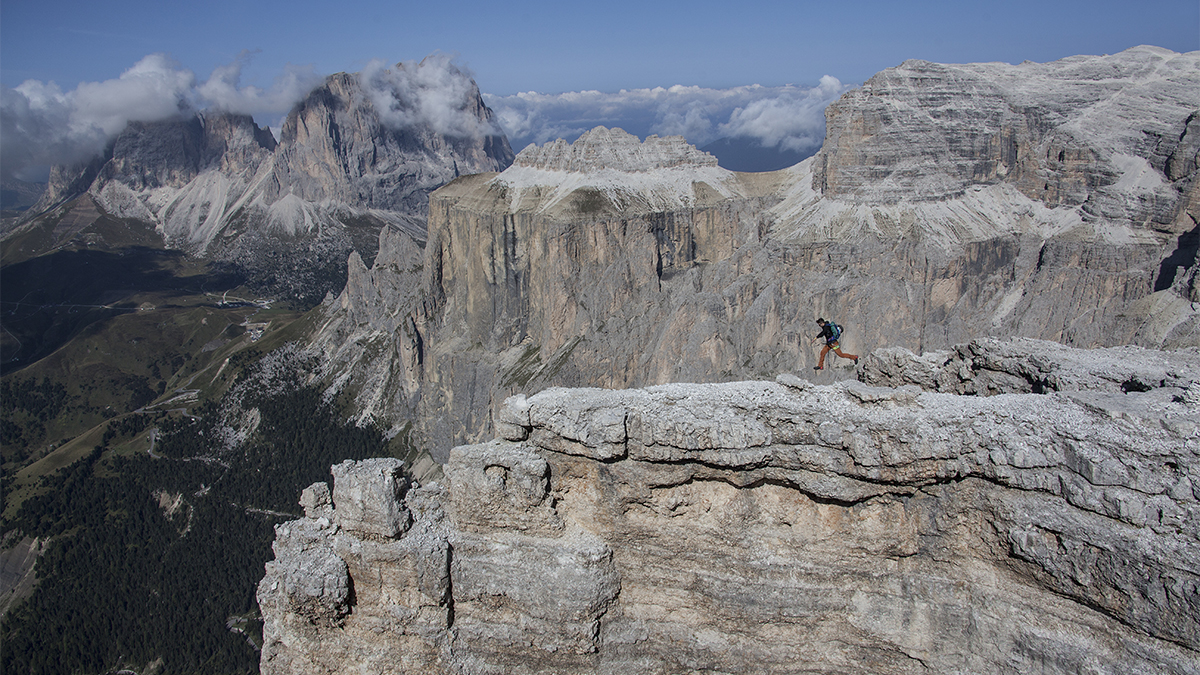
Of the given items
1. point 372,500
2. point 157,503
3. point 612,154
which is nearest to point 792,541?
point 372,500

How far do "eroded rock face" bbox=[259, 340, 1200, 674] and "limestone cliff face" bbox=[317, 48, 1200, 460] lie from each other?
48.6 m

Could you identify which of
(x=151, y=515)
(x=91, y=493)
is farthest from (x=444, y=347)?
(x=91, y=493)

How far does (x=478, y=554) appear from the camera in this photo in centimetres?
1950

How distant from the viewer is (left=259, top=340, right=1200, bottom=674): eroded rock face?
1545 centimetres

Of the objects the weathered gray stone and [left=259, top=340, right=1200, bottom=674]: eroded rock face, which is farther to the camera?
the weathered gray stone

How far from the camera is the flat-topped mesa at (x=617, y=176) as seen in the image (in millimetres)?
115688

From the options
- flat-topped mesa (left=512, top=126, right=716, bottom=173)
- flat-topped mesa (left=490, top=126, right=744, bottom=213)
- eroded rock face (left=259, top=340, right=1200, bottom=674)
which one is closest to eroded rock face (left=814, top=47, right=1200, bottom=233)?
flat-topped mesa (left=490, top=126, right=744, bottom=213)

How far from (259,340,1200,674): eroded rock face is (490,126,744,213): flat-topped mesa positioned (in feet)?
314

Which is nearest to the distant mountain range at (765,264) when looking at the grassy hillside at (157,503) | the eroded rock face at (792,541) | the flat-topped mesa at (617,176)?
the flat-topped mesa at (617,176)

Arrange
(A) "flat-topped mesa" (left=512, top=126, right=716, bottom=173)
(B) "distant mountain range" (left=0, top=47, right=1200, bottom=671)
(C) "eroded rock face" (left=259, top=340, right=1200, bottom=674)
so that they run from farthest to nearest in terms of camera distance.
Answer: (A) "flat-topped mesa" (left=512, top=126, right=716, bottom=173), (B) "distant mountain range" (left=0, top=47, right=1200, bottom=671), (C) "eroded rock face" (left=259, top=340, right=1200, bottom=674)

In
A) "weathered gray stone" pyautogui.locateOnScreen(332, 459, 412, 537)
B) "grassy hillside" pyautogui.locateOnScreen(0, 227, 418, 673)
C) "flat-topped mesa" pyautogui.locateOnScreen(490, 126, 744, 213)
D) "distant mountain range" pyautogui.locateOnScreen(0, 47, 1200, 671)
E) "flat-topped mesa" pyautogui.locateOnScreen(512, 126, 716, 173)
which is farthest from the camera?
"flat-topped mesa" pyautogui.locateOnScreen(512, 126, 716, 173)

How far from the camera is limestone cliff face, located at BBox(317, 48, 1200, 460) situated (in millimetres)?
79812

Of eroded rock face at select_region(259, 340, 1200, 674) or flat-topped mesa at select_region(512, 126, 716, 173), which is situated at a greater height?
flat-topped mesa at select_region(512, 126, 716, 173)

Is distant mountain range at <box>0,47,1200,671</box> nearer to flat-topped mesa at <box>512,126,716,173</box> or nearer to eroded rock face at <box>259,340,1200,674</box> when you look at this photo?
flat-topped mesa at <box>512,126,716,173</box>
